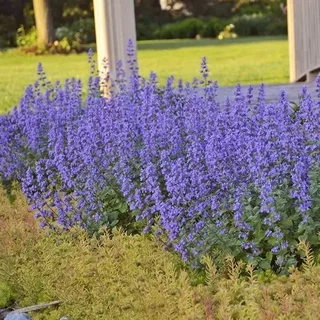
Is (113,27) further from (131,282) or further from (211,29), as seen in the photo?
(211,29)

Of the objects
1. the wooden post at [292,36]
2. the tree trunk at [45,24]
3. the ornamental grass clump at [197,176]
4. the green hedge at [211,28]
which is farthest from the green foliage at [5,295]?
the green hedge at [211,28]

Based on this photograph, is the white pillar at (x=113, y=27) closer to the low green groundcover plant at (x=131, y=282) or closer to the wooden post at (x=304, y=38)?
the wooden post at (x=304, y=38)

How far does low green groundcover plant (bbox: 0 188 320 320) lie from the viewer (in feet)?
10.3

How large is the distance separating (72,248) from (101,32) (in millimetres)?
4096

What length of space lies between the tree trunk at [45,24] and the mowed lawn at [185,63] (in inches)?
31.0

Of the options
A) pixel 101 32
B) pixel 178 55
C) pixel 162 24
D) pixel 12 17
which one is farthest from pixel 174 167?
pixel 162 24

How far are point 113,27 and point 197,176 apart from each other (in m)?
4.30

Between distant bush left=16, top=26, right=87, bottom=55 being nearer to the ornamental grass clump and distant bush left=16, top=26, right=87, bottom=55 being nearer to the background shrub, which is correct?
the background shrub

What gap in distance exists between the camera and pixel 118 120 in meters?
4.94

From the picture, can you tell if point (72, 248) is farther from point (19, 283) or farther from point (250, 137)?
point (250, 137)

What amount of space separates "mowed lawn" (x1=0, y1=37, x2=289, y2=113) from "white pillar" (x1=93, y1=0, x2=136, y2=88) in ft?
19.1

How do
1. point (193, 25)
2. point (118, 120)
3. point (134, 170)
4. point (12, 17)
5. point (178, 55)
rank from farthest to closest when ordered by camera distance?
point (193, 25)
point (12, 17)
point (178, 55)
point (118, 120)
point (134, 170)

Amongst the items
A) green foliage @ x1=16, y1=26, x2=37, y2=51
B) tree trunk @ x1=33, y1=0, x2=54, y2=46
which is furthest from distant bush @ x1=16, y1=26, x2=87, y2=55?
tree trunk @ x1=33, y1=0, x2=54, y2=46

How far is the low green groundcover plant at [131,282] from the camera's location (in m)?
3.14
